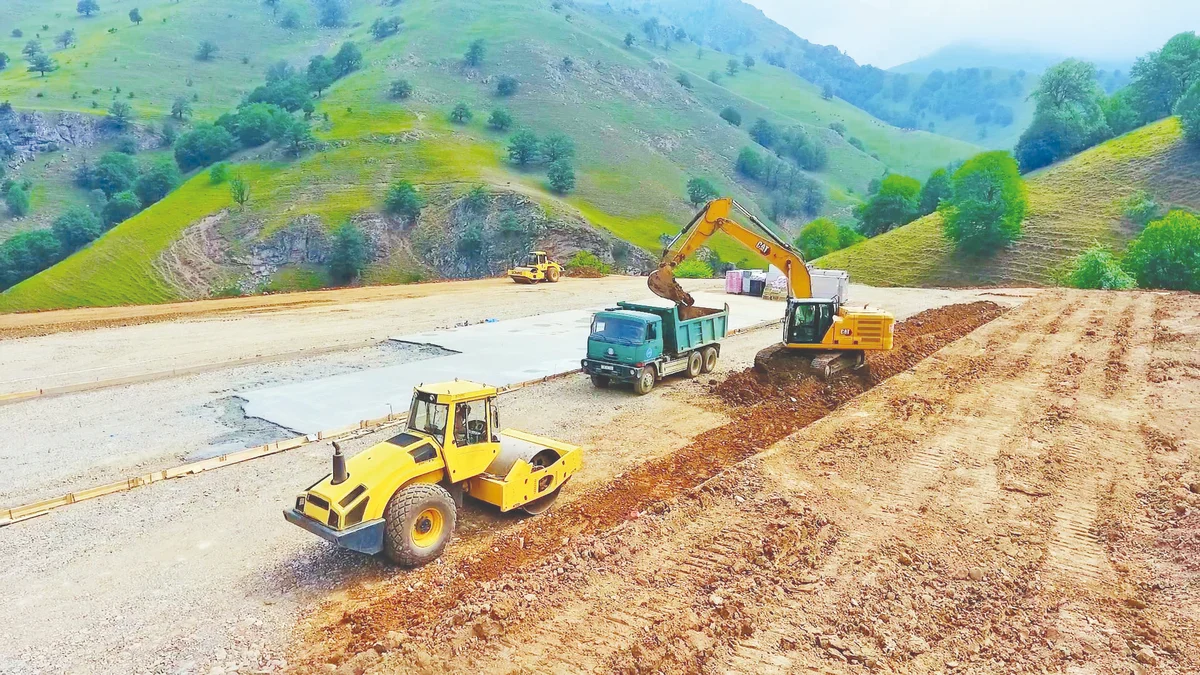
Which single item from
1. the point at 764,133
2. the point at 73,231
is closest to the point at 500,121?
the point at 73,231

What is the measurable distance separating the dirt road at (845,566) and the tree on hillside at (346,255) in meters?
54.6

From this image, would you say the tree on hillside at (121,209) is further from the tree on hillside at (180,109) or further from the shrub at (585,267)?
the shrub at (585,267)

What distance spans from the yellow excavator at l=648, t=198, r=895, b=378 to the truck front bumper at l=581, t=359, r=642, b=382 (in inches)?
108

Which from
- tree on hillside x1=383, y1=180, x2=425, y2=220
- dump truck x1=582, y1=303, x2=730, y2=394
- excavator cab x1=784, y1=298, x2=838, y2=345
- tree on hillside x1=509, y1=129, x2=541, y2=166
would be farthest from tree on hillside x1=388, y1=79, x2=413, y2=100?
excavator cab x1=784, y1=298, x2=838, y2=345

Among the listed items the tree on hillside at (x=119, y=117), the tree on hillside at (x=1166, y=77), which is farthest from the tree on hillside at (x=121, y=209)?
the tree on hillside at (x=1166, y=77)

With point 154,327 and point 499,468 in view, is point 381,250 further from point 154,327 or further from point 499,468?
point 499,468

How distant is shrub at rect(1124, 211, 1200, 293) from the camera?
39625 mm

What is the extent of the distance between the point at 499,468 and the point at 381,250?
59094 mm

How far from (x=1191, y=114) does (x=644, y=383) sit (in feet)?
216

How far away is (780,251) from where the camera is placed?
18.3 m

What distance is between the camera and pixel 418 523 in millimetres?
8312

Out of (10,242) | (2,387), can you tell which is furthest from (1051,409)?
(10,242)

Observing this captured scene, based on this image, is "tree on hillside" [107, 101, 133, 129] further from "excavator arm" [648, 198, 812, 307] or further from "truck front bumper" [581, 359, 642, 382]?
"truck front bumper" [581, 359, 642, 382]

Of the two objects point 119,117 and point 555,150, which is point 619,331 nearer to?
point 555,150
